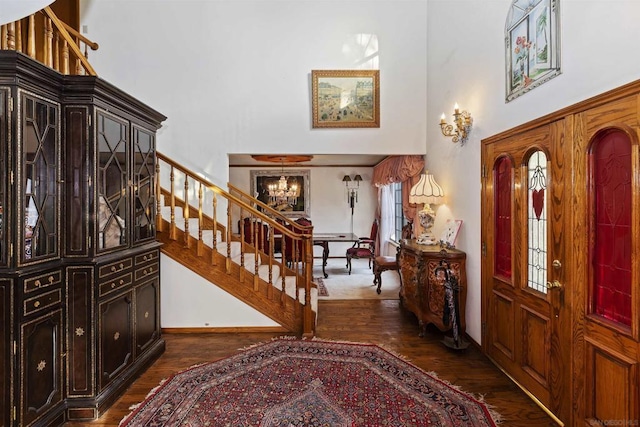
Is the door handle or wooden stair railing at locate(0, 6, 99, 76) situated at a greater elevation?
wooden stair railing at locate(0, 6, 99, 76)

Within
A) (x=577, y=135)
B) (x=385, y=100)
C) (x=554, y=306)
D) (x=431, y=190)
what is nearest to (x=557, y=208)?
(x=577, y=135)

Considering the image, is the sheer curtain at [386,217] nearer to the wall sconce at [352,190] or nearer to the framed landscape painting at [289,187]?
the wall sconce at [352,190]

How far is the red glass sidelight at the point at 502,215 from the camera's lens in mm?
2621

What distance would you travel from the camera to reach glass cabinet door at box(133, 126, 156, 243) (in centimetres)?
272

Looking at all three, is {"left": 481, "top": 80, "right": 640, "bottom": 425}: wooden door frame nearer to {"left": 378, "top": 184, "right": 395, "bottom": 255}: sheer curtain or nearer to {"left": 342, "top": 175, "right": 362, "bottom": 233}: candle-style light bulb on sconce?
{"left": 378, "top": 184, "right": 395, "bottom": 255}: sheer curtain

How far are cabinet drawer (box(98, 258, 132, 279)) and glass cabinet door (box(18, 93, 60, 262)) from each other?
0.30 m

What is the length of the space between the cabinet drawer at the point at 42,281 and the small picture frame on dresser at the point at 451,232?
11.6ft

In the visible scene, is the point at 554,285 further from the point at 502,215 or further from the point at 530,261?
the point at 502,215

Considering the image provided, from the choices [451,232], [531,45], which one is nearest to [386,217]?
[451,232]

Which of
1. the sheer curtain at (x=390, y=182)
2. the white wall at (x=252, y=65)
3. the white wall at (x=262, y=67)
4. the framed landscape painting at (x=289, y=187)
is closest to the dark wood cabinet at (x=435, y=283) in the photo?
the white wall at (x=262, y=67)

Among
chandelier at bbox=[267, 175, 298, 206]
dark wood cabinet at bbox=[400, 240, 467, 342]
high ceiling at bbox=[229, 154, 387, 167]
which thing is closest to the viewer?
dark wood cabinet at bbox=[400, 240, 467, 342]

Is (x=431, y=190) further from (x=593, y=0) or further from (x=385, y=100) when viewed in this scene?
(x=593, y=0)

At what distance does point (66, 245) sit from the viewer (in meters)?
2.11

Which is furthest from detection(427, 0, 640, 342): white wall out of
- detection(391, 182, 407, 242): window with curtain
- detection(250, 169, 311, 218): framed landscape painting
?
detection(250, 169, 311, 218): framed landscape painting
